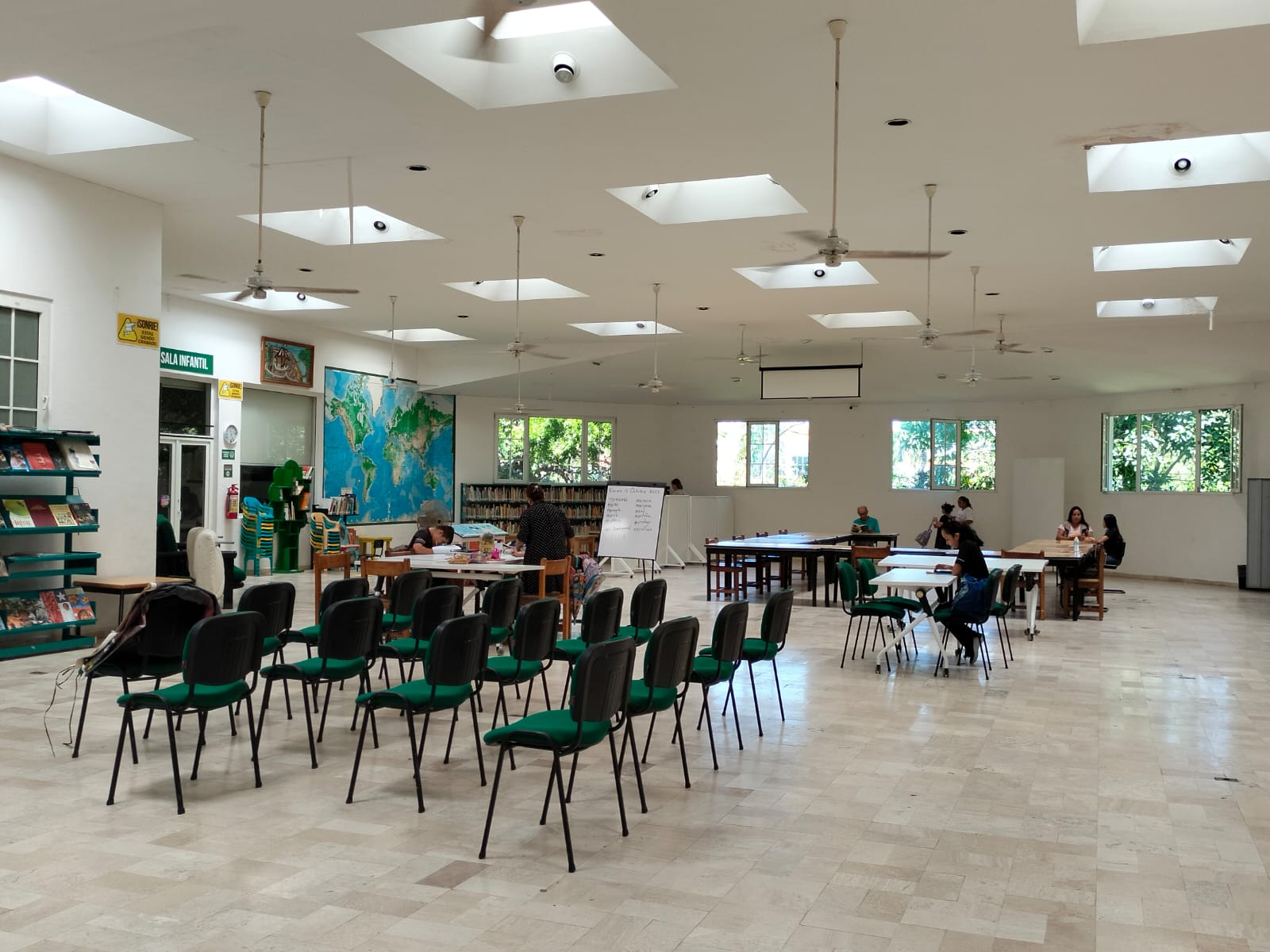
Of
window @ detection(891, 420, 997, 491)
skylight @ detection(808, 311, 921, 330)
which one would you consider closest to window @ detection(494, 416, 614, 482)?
window @ detection(891, 420, 997, 491)

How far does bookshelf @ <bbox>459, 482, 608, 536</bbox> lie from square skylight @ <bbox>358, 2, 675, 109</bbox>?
1341cm

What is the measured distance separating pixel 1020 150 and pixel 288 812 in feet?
21.2

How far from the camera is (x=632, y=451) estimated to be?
22.8m

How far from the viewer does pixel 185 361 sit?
13898 mm

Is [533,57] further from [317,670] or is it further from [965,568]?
[965,568]

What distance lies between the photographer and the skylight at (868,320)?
15.0 metres

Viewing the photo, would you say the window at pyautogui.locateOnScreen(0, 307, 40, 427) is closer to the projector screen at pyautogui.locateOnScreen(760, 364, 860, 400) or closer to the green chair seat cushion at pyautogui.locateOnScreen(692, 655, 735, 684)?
the green chair seat cushion at pyautogui.locateOnScreen(692, 655, 735, 684)

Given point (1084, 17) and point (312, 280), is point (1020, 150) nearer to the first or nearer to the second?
point (1084, 17)

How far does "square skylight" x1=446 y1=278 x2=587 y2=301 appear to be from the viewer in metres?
13.2

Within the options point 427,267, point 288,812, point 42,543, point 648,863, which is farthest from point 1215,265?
point 42,543

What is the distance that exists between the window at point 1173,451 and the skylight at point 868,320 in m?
6.65

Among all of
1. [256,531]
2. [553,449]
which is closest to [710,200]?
[256,531]

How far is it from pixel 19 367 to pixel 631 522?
6.70 metres

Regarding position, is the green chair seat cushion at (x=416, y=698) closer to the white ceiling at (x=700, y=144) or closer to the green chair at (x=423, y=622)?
the green chair at (x=423, y=622)
